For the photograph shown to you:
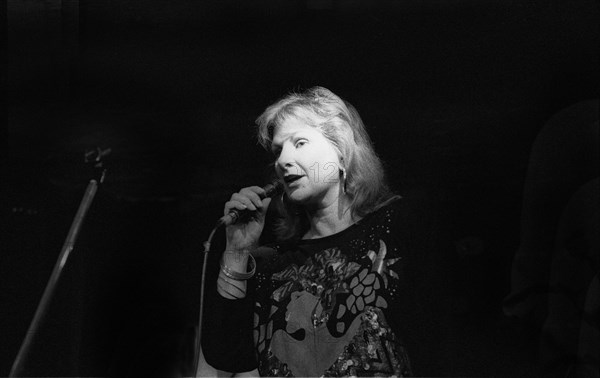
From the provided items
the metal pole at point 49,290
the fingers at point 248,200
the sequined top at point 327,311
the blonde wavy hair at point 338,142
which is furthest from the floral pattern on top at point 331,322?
the metal pole at point 49,290

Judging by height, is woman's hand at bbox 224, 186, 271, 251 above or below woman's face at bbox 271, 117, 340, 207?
below

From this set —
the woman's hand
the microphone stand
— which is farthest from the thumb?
the microphone stand

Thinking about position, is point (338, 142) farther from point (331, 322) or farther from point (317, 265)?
point (331, 322)

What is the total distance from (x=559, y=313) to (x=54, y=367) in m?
1.87

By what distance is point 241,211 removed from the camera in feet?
11.1

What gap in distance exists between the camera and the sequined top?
10.6ft

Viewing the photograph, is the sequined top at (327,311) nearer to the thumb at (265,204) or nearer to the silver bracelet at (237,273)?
the silver bracelet at (237,273)

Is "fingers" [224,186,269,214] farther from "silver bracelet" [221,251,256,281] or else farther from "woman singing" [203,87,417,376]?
"silver bracelet" [221,251,256,281]

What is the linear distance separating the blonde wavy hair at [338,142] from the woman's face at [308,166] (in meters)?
0.03

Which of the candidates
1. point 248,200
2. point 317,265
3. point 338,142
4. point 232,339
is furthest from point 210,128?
point 232,339

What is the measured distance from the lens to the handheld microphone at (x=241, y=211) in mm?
3359

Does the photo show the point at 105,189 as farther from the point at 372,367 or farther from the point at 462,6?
the point at 462,6

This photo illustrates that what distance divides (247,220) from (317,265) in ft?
0.99

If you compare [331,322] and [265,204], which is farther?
[265,204]
